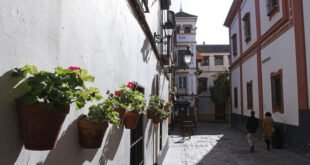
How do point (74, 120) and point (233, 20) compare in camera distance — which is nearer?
point (74, 120)

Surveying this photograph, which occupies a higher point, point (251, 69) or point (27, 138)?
point (251, 69)

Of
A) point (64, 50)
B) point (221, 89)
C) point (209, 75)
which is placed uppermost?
point (209, 75)

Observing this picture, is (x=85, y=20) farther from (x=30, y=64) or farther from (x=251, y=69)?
(x=251, y=69)

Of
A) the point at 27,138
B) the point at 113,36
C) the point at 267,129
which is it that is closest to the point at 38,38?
the point at 27,138

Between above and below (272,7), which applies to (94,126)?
below

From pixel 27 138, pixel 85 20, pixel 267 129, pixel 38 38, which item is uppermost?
pixel 85 20

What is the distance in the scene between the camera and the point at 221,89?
3291 cm

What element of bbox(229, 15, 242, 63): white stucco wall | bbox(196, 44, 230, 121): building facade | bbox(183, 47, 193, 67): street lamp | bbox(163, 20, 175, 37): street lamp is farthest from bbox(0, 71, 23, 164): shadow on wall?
bbox(196, 44, 230, 121): building facade

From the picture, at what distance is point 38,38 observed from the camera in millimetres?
1546

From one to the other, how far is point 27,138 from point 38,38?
538 mm

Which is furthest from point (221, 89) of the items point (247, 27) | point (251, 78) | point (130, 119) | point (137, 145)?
point (130, 119)

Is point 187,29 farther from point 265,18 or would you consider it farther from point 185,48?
point 265,18

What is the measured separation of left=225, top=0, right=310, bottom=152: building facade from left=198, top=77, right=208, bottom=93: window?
1607 cm

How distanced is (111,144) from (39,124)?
5.72 feet
